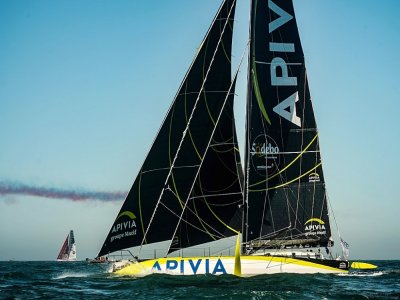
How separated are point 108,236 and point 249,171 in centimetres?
972

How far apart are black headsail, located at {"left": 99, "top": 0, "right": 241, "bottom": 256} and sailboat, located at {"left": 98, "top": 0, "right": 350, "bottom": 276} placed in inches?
2.5

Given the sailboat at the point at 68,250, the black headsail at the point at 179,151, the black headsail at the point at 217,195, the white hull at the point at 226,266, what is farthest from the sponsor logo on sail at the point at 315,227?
the sailboat at the point at 68,250

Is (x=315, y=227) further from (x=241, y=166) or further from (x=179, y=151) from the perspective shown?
(x=179, y=151)

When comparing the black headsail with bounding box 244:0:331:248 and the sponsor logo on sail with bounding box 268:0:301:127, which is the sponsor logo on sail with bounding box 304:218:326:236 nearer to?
the black headsail with bounding box 244:0:331:248

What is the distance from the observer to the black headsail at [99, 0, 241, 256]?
33219 mm

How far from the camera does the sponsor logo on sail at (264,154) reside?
33781mm

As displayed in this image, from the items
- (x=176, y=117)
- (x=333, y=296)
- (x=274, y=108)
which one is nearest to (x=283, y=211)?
(x=274, y=108)

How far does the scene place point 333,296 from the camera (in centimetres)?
2266

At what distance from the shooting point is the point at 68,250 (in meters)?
130

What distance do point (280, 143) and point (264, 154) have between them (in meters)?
1.37

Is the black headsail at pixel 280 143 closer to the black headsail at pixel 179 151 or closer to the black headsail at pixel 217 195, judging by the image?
the black headsail at pixel 217 195

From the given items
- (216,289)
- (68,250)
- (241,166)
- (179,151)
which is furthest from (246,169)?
(68,250)

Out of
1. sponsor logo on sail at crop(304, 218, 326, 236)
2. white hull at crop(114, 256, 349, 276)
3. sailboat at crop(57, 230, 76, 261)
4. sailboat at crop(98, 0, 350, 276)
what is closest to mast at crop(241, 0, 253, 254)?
sailboat at crop(98, 0, 350, 276)

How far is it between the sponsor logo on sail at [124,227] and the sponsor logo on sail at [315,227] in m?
10.7
